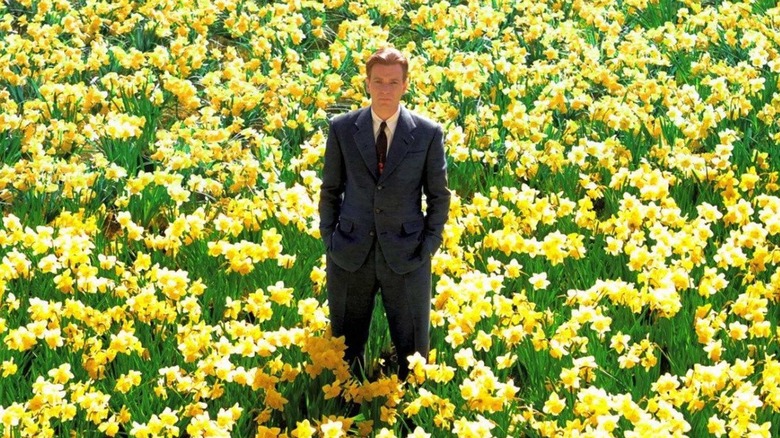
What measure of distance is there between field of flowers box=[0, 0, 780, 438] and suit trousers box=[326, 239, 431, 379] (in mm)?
114

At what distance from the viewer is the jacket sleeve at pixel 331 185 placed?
4332 mm

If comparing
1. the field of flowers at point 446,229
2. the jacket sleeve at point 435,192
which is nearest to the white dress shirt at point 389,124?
the jacket sleeve at point 435,192

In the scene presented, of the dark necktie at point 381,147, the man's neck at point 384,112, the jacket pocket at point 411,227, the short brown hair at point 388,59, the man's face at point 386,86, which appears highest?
the short brown hair at point 388,59

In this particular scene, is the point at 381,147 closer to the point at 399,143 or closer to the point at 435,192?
the point at 399,143

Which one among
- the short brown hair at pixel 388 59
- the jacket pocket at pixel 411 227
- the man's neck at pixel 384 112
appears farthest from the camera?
the jacket pocket at pixel 411 227

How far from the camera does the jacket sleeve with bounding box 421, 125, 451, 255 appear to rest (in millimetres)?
4258

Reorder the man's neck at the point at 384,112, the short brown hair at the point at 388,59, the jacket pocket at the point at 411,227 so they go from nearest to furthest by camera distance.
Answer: the short brown hair at the point at 388,59 → the man's neck at the point at 384,112 → the jacket pocket at the point at 411,227

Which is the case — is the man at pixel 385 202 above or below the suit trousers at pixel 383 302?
above

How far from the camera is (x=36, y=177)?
6.08 meters

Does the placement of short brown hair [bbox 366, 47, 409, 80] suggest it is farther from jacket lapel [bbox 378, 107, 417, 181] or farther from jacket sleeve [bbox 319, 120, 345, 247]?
jacket sleeve [bbox 319, 120, 345, 247]

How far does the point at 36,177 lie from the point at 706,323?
12.5 feet

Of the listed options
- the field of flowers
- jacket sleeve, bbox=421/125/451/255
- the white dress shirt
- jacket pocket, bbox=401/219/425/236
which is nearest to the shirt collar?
the white dress shirt

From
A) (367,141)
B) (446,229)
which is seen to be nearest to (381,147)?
(367,141)

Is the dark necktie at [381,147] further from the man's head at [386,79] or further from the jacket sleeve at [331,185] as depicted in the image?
the jacket sleeve at [331,185]
